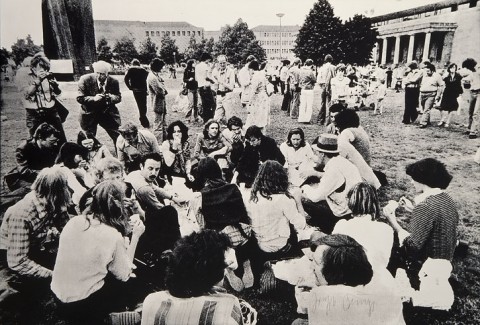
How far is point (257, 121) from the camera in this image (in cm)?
873

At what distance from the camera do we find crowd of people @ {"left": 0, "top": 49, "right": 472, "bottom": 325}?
1.92 m

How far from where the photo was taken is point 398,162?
7.11m

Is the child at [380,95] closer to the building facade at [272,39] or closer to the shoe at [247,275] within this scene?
the shoe at [247,275]

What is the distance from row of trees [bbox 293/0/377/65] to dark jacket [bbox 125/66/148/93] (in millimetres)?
15228

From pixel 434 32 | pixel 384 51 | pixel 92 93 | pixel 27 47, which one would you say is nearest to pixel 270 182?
pixel 92 93

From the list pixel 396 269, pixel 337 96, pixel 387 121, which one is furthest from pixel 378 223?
pixel 387 121

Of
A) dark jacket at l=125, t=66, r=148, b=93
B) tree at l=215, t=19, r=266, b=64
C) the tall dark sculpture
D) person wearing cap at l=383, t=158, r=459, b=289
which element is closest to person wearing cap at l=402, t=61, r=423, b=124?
dark jacket at l=125, t=66, r=148, b=93

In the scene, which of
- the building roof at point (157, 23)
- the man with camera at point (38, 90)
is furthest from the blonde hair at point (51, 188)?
the building roof at point (157, 23)

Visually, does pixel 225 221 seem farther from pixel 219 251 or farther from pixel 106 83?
pixel 106 83

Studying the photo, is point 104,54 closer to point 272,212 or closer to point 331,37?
point 272,212

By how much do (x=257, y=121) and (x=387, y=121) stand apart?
204 inches

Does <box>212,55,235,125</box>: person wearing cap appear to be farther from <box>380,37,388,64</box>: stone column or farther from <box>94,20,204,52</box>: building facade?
<box>94,20,204,52</box>: building facade

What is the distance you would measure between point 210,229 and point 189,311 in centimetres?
70

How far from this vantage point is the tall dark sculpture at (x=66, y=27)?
26.4ft
